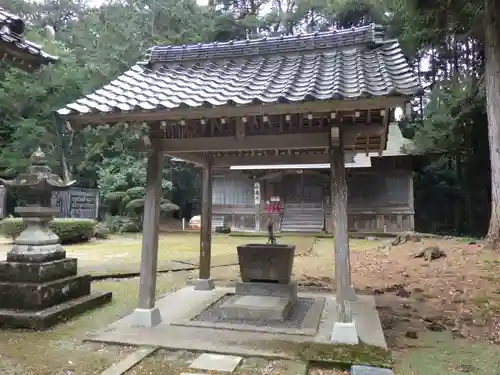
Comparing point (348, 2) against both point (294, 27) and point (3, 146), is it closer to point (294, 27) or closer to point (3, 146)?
point (294, 27)

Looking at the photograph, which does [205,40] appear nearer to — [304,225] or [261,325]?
[304,225]

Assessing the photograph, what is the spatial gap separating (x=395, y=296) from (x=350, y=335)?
10.5 ft

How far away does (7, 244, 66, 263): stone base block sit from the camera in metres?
5.37

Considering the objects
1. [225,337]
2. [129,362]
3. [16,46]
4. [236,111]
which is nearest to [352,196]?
[225,337]

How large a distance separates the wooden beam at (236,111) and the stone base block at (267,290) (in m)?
2.76

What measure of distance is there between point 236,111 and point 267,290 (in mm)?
2879

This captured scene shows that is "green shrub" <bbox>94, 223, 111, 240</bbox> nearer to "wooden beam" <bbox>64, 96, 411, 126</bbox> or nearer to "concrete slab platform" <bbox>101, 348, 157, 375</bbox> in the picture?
"wooden beam" <bbox>64, 96, 411, 126</bbox>

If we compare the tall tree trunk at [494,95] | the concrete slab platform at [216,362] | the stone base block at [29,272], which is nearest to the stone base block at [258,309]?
the concrete slab platform at [216,362]

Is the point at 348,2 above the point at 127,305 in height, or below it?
above

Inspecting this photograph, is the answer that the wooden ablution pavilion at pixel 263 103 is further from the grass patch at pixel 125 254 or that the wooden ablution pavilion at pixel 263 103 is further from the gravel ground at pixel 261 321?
the grass patch at pixel 125 254

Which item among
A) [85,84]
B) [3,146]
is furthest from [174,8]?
[3,146]

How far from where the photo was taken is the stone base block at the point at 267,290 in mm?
5766

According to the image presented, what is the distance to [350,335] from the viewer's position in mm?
4312

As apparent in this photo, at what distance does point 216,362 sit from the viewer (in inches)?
151
